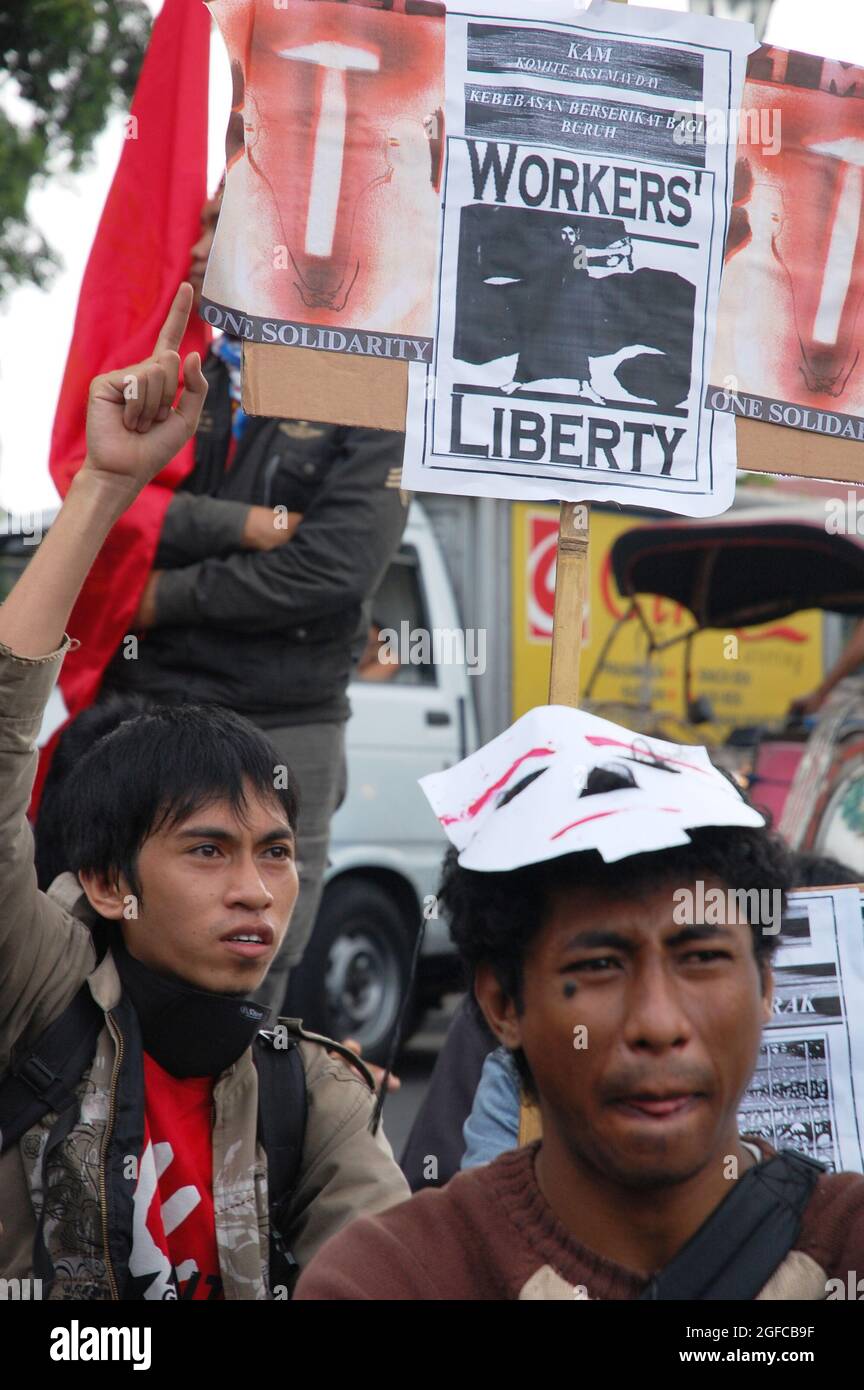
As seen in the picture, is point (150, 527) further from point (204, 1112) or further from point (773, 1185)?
point (773, 1185)

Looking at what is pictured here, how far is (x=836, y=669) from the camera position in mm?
7238

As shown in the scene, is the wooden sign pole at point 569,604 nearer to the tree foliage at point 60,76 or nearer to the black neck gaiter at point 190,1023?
the black neck gaiter at point 190,1023

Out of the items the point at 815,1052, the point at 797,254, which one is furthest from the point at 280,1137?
the point at 797,254

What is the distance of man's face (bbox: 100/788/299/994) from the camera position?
2.32 m

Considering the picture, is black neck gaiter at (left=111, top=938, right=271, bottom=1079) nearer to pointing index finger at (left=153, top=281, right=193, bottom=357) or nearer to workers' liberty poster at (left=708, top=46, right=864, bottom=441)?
pointing index finger at (left=153, top=281, right=193, bottom=357)

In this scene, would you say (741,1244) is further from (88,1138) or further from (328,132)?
(328,132)

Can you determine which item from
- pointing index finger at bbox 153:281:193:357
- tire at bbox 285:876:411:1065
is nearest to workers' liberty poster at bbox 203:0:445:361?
pointing index finger at bbox 153:281:193:357

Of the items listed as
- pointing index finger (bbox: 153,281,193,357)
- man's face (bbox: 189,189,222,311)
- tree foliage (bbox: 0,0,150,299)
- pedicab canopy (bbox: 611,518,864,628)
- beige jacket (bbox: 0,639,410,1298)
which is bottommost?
beige jacket (bbox: 0,639,410,1298)

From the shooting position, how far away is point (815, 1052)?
239cm

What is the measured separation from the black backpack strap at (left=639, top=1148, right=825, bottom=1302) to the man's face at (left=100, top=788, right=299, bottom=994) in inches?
39.4

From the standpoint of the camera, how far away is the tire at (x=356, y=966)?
654cm

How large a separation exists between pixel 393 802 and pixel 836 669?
2.13 m
